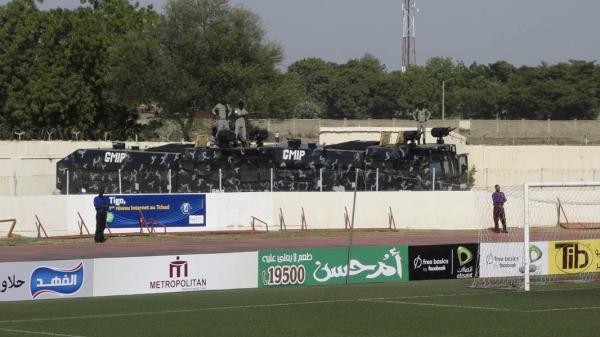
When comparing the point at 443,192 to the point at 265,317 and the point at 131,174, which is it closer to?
the point at 131,174

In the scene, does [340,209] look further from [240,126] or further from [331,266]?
[331,266]

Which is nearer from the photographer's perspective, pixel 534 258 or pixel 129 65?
pixel 534 258

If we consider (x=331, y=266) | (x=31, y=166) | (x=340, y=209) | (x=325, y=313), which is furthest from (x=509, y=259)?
(x=31, y=166)

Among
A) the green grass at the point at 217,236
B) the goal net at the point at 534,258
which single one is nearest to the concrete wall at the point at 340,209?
the green grass at the point at 217,236

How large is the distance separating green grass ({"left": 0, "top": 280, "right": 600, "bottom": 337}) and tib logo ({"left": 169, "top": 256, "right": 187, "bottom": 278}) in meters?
0.68

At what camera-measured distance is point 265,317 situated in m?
21.9

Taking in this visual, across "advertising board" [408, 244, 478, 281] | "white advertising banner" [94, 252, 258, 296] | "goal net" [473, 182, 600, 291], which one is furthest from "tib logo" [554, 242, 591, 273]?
"white advertising banner" [94, 252, 258, 296]

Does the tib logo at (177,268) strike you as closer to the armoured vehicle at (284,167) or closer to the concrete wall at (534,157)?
the armoured vehicle at (284,167)

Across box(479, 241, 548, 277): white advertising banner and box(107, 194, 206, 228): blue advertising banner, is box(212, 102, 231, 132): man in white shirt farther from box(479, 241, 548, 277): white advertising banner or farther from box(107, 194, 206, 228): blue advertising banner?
box(479, 241, 548, 277): white advertising banner

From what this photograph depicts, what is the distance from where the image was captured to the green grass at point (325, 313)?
19.7 meters

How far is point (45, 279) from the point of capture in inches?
1024

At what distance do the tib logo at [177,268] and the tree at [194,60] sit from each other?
161ft

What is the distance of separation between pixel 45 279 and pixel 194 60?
5259cm

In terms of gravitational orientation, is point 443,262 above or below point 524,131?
below
